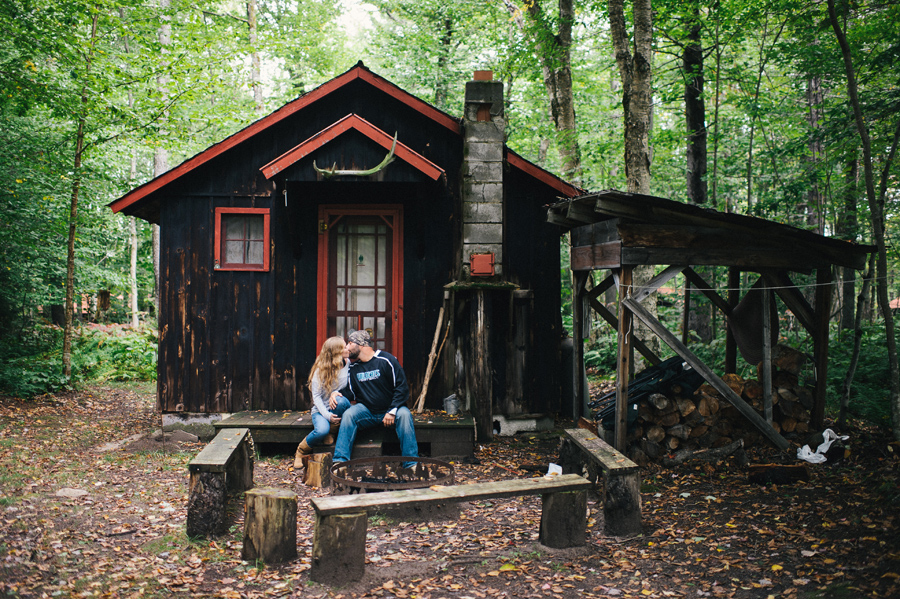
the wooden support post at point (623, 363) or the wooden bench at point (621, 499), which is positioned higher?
the wooden support post at point (623, 363)

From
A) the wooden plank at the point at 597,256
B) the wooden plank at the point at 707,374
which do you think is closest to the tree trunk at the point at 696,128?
the wooden plank at the point at 597,256

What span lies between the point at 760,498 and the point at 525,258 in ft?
14.0

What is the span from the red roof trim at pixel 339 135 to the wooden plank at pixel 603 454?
3603mm

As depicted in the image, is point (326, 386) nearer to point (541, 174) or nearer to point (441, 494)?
point (441, 494)

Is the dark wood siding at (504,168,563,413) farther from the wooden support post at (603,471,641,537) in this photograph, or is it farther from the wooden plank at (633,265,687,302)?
the wooden support post at (603,471,641,537)

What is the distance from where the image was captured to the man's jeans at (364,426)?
6.17 m

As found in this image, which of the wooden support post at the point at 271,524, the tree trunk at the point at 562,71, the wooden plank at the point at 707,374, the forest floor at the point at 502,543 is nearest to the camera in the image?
the forest floor at the point at 502,543

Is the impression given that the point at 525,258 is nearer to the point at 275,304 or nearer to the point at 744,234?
the point at 744,234

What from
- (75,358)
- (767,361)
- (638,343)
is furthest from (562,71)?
(75,358)

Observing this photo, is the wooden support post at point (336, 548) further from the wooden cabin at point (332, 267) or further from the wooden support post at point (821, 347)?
the wooden support post at point (821, 347)

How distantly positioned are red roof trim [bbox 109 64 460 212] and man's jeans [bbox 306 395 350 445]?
156 inches

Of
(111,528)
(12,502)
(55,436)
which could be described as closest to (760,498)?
(111,528)

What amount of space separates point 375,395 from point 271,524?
2.29 m

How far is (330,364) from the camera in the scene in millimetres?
6633
